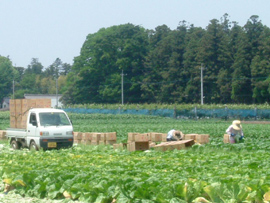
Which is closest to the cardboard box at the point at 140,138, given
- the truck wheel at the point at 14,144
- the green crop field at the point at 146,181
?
the truck wheel at the point at 14,144

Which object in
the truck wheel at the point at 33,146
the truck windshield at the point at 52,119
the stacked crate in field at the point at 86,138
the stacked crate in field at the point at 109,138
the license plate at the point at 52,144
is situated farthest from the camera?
the stacked crate in field at the point at 86,138

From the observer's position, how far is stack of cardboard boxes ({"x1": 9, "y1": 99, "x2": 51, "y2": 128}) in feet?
84.7

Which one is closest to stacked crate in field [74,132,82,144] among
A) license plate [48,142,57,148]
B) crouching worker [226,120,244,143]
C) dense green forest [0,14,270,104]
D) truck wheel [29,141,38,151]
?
truck wheel [29,141,38,151]

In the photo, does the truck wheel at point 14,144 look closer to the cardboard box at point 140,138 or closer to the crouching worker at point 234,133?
the cardboard box at point 140,138

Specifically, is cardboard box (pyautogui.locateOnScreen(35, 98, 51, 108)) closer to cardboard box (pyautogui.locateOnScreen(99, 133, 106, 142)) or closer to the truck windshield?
the truck windshield

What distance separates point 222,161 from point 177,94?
68.7 meters

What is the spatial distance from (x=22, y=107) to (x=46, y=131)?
14.2 feet

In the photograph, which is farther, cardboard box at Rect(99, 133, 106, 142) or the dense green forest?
the dense green forest

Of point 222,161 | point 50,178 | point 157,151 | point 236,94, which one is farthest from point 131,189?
point 236,94

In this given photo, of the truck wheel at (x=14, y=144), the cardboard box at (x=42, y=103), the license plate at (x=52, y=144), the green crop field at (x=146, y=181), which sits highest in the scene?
the cardboard box at (x=42, y=103)

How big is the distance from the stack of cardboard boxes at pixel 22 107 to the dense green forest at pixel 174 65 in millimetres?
48933

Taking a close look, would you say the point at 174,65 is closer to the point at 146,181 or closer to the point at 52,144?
the point at 52,144

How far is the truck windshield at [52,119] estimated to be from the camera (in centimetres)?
2319

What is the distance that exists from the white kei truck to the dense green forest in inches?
2006
